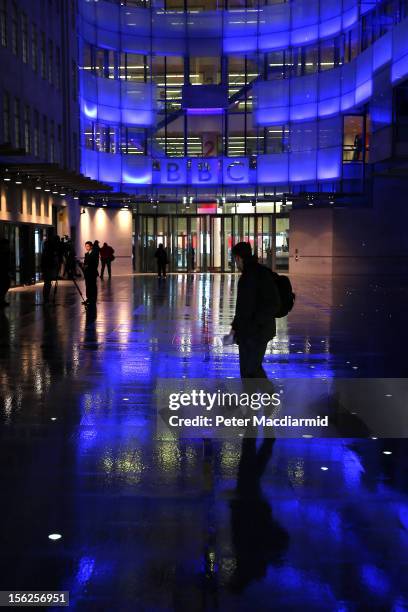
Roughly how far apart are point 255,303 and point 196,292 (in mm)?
20645

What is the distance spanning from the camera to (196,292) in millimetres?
28688

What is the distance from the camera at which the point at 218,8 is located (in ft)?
150

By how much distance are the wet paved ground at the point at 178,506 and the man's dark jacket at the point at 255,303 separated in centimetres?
133

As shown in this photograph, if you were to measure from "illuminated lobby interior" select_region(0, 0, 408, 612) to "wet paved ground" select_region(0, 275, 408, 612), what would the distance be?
0.07 ft

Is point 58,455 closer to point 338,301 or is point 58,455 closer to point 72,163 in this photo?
point 338,301

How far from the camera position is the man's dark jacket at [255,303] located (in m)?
7.94

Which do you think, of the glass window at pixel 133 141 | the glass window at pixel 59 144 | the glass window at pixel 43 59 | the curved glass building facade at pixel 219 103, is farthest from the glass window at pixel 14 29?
the glass window at pixel 133 141

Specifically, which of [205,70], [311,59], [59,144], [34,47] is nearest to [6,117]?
[34,47]

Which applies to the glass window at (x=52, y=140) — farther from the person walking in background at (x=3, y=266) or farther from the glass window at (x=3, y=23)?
the person walking in background at (x=3, y=266)

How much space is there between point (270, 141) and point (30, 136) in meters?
18.1

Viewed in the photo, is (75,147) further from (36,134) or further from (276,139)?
(276,139)

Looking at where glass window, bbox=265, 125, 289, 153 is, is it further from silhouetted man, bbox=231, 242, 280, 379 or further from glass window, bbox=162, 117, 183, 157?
silhouetted man, bbox=231, 242, 280, 379

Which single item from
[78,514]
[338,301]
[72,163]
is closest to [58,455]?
[78,514]

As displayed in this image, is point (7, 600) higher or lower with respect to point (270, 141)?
lower
